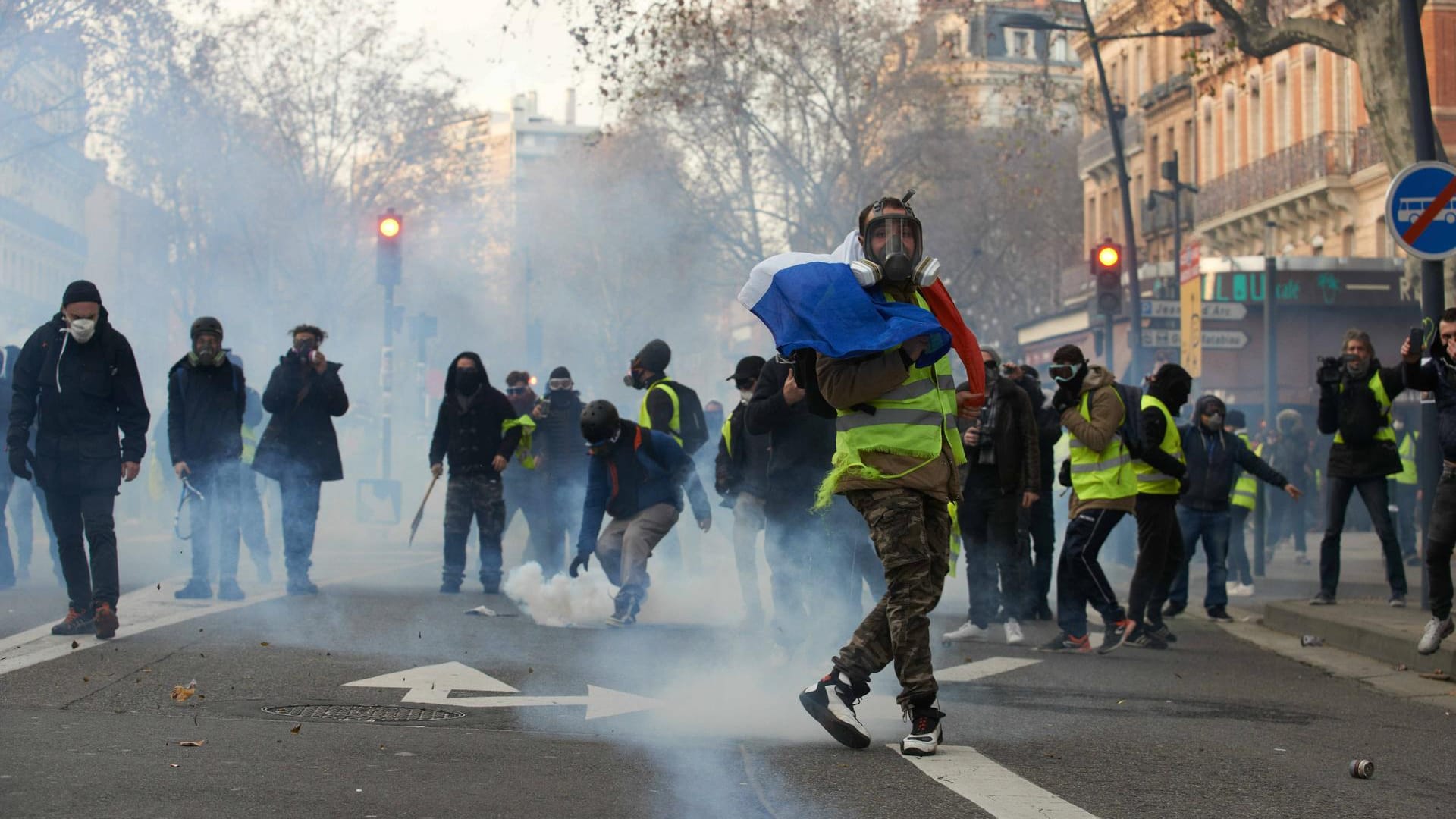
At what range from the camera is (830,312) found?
225 inches

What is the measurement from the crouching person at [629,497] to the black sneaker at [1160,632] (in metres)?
2.59

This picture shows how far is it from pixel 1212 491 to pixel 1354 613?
160cm

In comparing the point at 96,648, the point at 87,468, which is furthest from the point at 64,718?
the point at 87,468

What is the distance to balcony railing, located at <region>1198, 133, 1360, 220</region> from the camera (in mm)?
37000

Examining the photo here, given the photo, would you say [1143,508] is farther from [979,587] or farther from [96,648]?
[96,648]

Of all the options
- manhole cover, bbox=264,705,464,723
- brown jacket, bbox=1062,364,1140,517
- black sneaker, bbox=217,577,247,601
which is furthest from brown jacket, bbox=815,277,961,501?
black sneaker, bbox=217,577,247,601

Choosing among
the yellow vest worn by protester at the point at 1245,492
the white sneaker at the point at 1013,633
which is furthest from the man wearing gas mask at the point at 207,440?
the yellow vest worn by protester at the point at 1245,492

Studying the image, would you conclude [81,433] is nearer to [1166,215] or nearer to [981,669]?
[981,669]

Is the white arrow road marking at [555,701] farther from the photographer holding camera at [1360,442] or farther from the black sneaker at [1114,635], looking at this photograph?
the photographer holding camera at [1360,442]

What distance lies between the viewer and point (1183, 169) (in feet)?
160

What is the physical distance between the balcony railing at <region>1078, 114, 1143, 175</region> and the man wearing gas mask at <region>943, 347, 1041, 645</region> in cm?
4271

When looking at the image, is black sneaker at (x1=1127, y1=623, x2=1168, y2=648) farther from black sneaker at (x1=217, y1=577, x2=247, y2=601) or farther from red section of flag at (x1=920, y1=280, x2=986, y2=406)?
black sneaker at (x1=217, y1=577, x2=247, y2=601)

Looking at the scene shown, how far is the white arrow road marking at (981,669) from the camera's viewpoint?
859 centimetres

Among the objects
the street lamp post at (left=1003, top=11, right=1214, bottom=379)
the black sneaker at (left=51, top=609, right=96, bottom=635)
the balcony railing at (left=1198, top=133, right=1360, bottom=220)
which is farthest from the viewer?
the balcony railing at (left=1198, top=133, right=1360, bottom=220)
